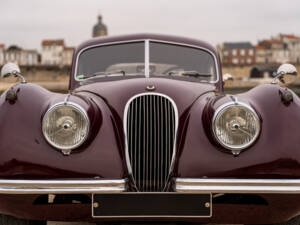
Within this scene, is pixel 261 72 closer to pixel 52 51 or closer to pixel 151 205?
pixel 52 51

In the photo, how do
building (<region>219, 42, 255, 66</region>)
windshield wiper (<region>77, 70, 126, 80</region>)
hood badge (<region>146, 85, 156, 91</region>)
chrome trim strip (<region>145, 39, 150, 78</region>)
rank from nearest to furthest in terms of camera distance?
hood badge (<region>146, 85, 156, 91</region>), chrome trim strip (<region>145, 39, 150, 78</region>), windshield wiper (<region>77, 70, 126, 80</region>), building (<region>219, 42, 255, 66</region>)

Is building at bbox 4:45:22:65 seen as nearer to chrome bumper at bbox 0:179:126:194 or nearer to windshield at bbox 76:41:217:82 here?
windshield at bbox 76:41:217:82

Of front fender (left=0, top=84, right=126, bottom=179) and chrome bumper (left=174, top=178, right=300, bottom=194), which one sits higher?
front fender (left=0, top=84, right=126, bottom=179)

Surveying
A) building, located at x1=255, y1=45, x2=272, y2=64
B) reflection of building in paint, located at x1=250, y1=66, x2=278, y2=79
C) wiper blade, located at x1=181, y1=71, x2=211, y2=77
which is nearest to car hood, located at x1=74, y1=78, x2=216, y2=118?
wiper blade, located at x1=181, y1=71, x2=211, y2=77

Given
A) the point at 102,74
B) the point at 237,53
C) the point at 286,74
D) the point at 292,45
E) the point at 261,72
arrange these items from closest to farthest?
the point at 286,74, the point at 102,74, the point at 261,72, the point at 237,53, the point at 292,45

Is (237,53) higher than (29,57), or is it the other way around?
(237,53)

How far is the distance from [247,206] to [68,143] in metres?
1.19

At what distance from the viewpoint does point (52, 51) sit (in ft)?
403

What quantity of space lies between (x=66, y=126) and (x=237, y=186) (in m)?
1.12

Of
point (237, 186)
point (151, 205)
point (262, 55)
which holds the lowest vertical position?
point (151, 205)

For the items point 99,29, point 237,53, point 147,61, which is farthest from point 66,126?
point 237,53

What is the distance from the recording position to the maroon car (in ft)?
9.37

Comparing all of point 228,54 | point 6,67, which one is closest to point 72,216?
point 6,67

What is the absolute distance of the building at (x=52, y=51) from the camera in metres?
122
